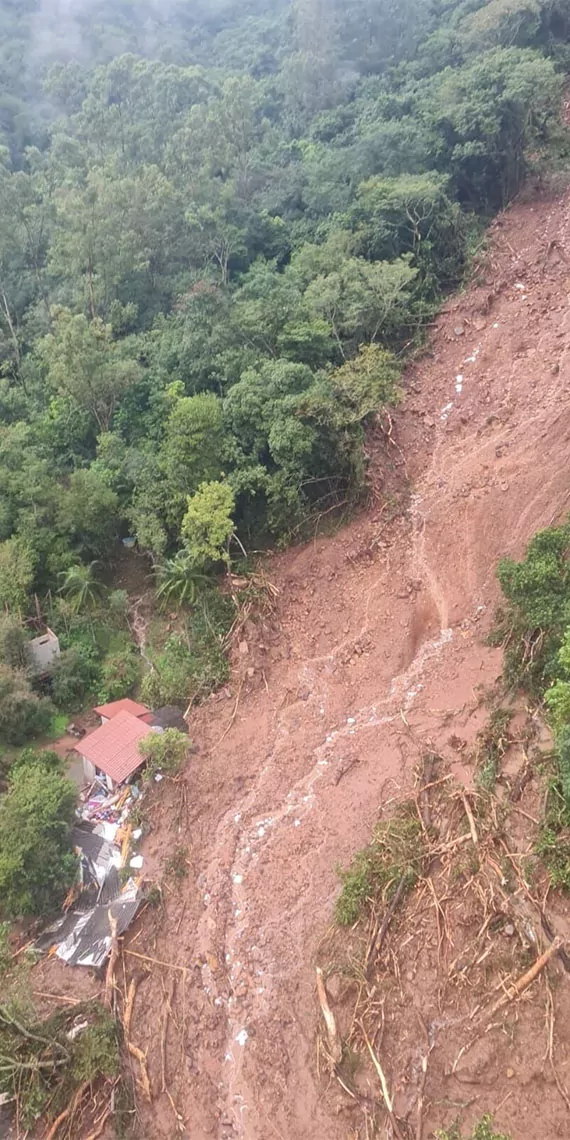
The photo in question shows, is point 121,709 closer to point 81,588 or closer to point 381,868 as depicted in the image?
point 81,588

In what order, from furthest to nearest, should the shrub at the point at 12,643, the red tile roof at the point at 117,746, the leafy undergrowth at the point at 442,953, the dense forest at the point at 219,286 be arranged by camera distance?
the dense forest at the point at 219,286 < the shrub at the point at 12,643 < the red tile roof at the point at 117,746 < the leafy undergrowth at the point at 442,953

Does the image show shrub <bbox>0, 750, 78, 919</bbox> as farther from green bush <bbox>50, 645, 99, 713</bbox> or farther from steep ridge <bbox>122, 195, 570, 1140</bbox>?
green bush <bbox>50, 645, 99, 713</bbox>

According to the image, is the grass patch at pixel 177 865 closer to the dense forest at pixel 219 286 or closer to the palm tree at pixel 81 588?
the dense forest at pixel 219 286

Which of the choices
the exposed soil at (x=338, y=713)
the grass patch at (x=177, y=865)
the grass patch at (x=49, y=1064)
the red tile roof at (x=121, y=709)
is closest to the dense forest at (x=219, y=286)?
the red tile roof at (x=121, y=709)

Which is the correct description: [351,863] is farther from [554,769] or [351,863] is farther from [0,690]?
[0,690]

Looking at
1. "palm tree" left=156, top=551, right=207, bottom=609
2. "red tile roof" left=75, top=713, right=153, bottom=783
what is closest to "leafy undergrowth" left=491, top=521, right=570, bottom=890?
"red tile roof" left=75, top=713, right=153, bottom=783

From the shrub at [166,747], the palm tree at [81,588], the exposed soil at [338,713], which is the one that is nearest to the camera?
the exposed soil at [338,713]

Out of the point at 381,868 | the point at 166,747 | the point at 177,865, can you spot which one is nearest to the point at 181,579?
the point at 166,747
